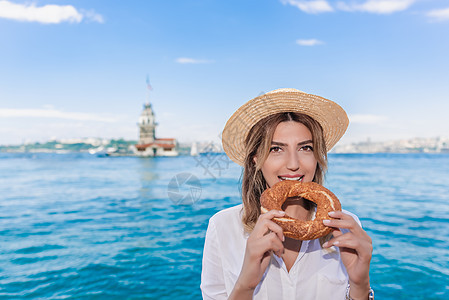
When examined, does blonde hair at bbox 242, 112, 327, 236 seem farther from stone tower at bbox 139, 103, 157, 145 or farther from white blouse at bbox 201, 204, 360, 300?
stone tower at bbox 139, 103, 157, 145

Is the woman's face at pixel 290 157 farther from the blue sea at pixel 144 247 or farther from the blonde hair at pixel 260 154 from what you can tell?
the blue sea at pixel 144 247

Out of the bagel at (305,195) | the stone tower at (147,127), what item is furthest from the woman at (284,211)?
the stone tower at (147,127)

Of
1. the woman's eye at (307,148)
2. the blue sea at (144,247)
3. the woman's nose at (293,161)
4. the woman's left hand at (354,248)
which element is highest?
the woman's eye at (307,148)

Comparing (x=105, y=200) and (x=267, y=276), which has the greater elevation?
(x=267, y=276)

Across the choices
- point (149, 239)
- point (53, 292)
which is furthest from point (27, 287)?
point (149, 239)

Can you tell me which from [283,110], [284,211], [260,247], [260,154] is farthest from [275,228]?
[283,110]

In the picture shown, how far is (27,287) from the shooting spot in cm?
876

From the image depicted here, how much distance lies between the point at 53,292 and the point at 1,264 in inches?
145

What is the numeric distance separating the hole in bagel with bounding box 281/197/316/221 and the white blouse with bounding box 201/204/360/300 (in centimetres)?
27

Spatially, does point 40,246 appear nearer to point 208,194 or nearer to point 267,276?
point 267,276

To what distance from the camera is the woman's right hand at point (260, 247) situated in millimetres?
1908

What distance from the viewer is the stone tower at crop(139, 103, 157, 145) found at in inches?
5102

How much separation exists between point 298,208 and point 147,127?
132m

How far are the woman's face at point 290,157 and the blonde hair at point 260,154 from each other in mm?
47
